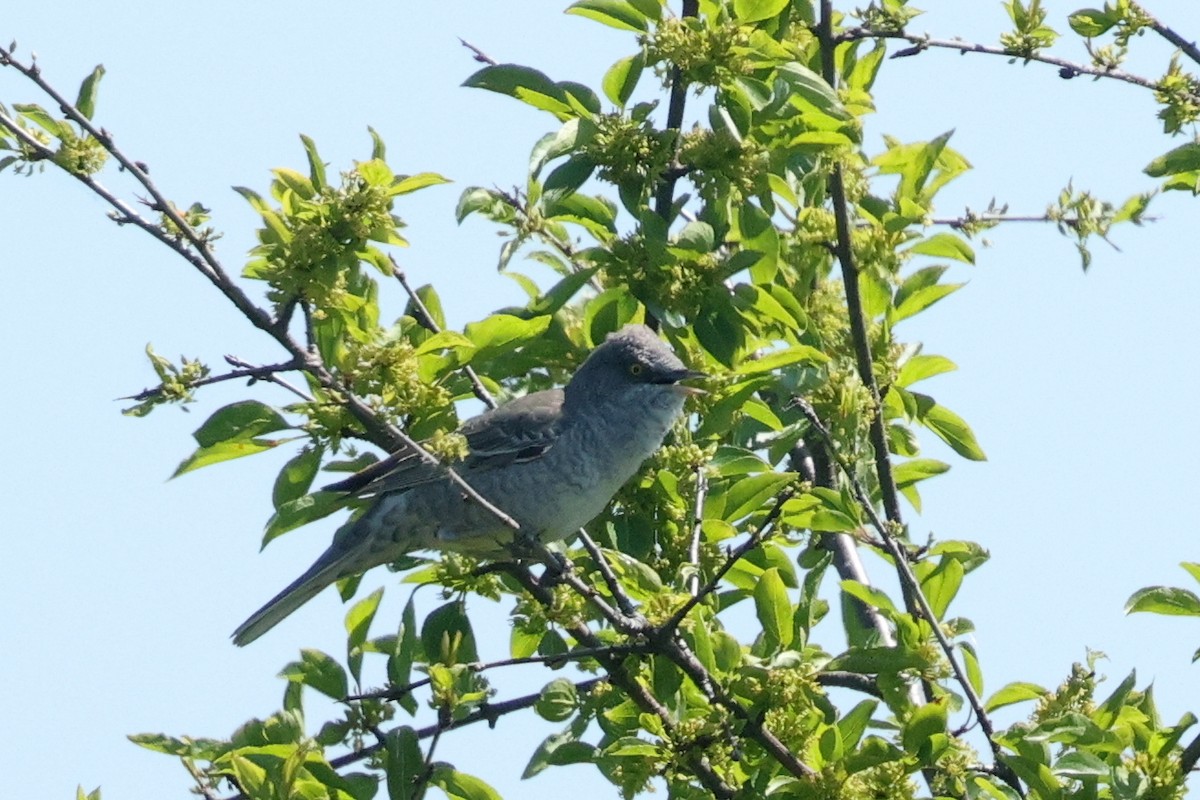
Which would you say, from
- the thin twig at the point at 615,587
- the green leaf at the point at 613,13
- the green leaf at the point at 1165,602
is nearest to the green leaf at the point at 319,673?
the thin twig at the point at 615,587

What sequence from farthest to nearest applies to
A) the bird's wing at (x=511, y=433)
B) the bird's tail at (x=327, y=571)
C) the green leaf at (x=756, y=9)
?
the bird's wing at (x=511, y=433) → the bird's tail at (x=327, y=571) → the green leaf at (x=756, y=9)

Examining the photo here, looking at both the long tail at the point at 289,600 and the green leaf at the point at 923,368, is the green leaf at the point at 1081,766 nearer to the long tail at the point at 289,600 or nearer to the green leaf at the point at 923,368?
the green leaf at the point at 923,368

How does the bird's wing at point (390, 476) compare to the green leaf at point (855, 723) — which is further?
the bird's wing at point (390, 476)

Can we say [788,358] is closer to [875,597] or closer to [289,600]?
[875,597]

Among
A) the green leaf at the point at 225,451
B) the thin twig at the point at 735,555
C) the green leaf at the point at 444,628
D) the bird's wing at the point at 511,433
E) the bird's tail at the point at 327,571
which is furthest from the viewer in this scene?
the bird's wing at the point at 511,433

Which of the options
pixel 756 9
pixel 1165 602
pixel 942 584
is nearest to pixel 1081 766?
pixel 1165 602

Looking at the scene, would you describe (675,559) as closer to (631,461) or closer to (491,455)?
(631,461)

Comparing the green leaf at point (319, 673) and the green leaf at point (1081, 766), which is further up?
the green leaf at point (319, 673)

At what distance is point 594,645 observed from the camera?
473 centimetres

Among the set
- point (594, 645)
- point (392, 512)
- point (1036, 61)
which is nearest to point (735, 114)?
point (1036, 61)

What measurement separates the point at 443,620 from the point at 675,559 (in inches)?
29.6

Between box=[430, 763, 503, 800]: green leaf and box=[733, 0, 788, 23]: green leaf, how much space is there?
2.18 metres

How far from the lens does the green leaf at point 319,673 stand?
174 inches

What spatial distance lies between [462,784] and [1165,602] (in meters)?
1.92
